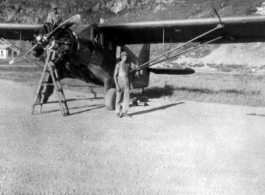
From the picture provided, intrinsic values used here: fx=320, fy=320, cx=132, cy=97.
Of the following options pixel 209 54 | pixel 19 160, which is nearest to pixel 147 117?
pixel 19 160

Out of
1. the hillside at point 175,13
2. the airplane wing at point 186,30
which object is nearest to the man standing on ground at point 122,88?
the airplane wing at point 186,30

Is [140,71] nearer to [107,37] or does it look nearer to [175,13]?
[107,37]

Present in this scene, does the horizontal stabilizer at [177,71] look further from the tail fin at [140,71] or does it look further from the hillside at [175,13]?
the hillside at [175,13]

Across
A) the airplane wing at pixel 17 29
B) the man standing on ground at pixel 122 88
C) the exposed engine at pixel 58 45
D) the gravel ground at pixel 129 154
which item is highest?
the airplane wing at pixel 17 29

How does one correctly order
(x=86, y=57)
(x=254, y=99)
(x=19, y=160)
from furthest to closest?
(x=254, y=99), (x=86, y=57), (x=19, y=160)

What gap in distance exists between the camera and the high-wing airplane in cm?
894

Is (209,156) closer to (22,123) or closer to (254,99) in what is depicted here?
(22,123)

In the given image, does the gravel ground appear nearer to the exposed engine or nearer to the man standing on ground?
the man standing on ground

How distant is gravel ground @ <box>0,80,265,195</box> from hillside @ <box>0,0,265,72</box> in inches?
243

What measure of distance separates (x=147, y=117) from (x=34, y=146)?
12.8 ft

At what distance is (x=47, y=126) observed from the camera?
661 centimetres

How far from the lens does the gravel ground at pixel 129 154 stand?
3.45 meters

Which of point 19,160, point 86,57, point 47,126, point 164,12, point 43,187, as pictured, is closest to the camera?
point 43,187

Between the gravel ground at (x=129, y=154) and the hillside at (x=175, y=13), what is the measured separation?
20.3ft
